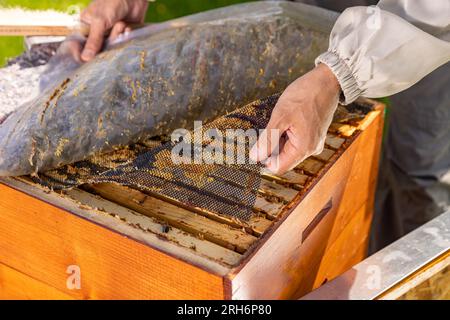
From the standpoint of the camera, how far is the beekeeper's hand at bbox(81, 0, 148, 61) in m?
2.15

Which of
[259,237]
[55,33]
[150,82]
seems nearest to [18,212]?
[150,82]

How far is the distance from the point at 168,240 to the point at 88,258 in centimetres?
28

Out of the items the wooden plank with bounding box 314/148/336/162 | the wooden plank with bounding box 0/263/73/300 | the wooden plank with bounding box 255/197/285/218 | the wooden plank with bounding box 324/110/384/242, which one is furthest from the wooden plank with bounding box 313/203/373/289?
the wooden plank with bounding box 0/263/73/300

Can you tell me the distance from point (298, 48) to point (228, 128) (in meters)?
0.52

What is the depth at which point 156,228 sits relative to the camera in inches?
59.4

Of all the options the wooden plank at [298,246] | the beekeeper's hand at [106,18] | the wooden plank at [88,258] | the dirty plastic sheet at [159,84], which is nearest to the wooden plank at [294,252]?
the wooden plank at [298,246]

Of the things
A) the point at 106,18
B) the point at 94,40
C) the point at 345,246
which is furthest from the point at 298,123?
the point at 106,18

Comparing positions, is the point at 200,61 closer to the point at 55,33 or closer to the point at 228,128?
the point at 228,128

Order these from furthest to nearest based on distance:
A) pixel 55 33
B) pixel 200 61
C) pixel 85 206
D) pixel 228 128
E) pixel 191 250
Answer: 1. pixel 55 33
2. pixel 200 61
3. pixel 228 128
4. pixel 85 206
5. pixel 191 250

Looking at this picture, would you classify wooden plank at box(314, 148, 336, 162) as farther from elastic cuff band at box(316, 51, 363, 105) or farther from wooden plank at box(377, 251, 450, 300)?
wooden plank at box(377, 251, 450, 300)

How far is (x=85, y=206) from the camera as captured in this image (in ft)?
5.12

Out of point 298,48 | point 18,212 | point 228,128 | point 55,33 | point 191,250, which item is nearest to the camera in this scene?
point 191,250

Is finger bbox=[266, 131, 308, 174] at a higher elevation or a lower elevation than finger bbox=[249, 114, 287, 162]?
lower

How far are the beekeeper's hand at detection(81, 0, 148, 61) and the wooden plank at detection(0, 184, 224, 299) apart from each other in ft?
2.27
